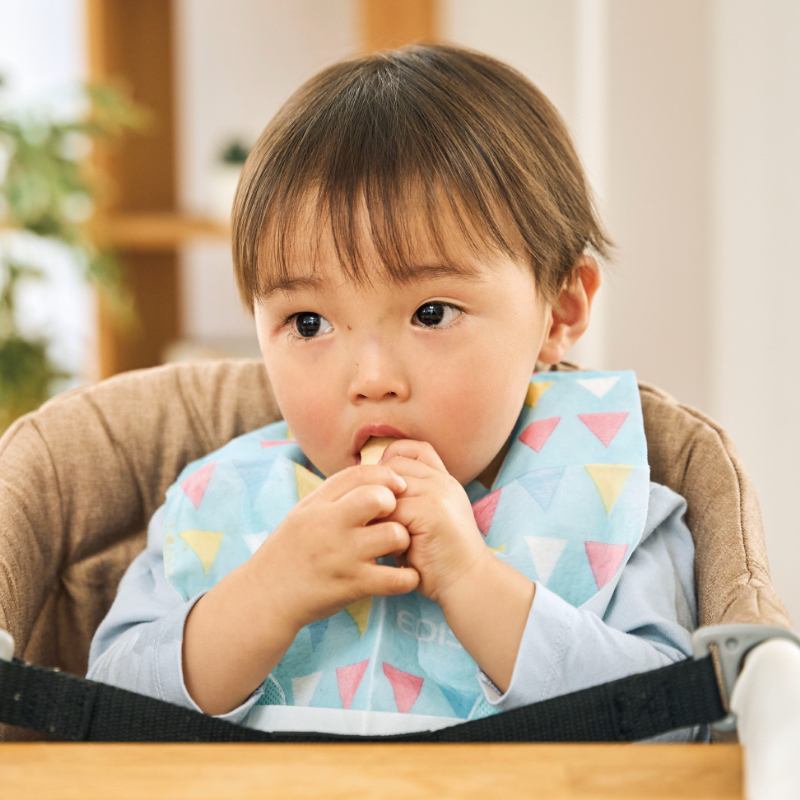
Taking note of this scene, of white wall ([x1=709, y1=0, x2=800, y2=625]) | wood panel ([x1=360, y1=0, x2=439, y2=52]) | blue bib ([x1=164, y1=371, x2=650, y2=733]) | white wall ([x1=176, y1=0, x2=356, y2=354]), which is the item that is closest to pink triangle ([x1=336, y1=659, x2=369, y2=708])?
blue bib ([x1=164, y1=371, x2=650, y2=733])

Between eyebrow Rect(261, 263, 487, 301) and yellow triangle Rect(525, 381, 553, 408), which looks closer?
eyebrow Rect(261, 263, 487, 301)

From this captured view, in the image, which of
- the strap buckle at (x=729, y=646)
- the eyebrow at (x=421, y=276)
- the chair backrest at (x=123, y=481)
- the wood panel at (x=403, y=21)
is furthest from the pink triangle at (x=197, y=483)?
the wood panel at (x=403, y=21)

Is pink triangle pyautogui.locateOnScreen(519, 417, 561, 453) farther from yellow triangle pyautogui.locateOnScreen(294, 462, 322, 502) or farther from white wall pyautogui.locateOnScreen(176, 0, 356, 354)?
white wall pyautogui.locateOnScreen(176, 0, 356, 354)

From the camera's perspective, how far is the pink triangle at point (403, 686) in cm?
70

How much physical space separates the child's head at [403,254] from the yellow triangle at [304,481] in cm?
6

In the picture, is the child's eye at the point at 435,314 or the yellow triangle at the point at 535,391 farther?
the yellow triangle at the point at 535,391

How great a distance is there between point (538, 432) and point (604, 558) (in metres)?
0.15

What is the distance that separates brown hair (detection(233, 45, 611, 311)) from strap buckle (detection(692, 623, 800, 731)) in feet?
1.15

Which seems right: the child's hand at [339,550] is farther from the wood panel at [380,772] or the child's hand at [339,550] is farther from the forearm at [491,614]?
the wood panel at [380,772]

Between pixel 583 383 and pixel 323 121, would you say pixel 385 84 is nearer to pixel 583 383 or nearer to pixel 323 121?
pixel 323 121

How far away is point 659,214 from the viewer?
1833mm

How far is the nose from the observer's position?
69cm

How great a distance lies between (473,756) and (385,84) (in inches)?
22.0

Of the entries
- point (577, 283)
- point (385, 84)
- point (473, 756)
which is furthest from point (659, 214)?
point (473, 756)
